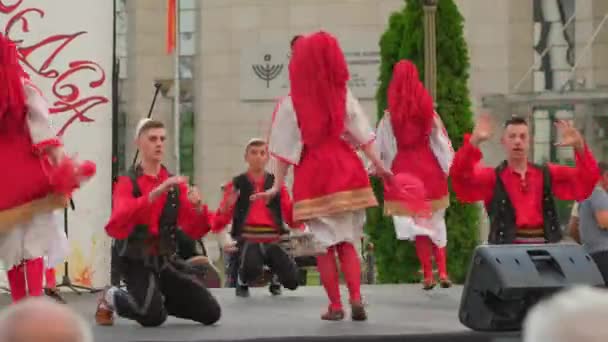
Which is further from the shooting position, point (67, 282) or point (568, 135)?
point (67, 282)

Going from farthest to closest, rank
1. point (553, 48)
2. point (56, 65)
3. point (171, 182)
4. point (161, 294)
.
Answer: point (553, 48), point (56, 65), point (161, 294), point (171, 182)

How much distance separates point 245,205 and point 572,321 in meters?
6.54

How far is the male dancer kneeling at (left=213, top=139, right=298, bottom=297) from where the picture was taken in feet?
26.6

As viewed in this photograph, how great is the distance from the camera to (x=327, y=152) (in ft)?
19.9

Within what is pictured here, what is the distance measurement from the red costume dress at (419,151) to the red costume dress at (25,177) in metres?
3.15

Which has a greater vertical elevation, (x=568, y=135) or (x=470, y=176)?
(x=568, y=135)

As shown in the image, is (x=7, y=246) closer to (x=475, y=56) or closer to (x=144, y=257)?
(x=144, y=257)

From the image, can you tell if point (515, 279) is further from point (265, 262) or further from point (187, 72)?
point (187, 72)

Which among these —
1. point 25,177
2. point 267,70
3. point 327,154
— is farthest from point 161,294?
point 267,70

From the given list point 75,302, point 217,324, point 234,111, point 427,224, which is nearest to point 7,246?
point 217,324

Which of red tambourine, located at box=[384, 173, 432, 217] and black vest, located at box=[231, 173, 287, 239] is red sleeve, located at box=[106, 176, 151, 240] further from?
black vest, located at box=[231, 173, 287, 239]

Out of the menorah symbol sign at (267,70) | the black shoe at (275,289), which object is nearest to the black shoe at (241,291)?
the black shoe at (275,289)

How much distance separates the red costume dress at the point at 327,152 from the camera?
19.7 ft

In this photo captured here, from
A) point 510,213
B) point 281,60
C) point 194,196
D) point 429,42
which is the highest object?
point 281,60
